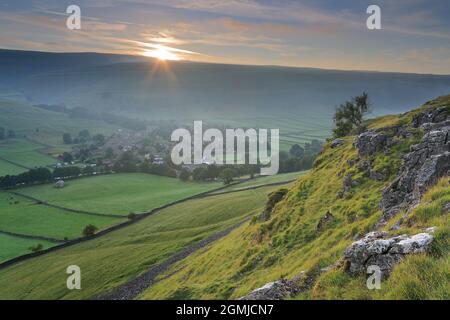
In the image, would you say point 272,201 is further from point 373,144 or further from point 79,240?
point 79,240

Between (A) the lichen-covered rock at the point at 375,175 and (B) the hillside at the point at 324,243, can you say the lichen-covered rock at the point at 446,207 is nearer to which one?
(B) the hillside at the point at 324,243

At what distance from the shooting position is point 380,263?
13.7 meters

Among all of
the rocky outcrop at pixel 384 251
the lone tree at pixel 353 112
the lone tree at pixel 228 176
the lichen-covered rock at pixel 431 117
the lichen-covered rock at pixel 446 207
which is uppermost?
the lone tree at pixel 353 112

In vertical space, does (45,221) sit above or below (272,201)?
below

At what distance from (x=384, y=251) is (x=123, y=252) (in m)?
64.2

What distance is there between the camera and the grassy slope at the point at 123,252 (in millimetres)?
58800

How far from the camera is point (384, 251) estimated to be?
45.7 ft

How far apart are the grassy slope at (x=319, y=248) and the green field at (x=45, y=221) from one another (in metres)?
63.6

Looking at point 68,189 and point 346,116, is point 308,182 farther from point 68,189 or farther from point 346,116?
point 68,189

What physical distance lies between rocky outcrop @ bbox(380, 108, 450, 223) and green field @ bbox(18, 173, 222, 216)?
3636 inches

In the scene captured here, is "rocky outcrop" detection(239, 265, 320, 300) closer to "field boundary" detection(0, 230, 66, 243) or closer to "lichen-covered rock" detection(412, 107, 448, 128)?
"lichen-covered rock" detection(412, 107, 448, 128)

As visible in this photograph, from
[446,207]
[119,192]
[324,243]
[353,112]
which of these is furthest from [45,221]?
[446,207]

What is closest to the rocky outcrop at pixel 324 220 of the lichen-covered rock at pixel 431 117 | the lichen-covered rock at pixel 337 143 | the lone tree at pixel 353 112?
the lichen-covered rock at pixel 431 117

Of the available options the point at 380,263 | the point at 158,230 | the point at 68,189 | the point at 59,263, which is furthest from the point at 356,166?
the point at 68,189
